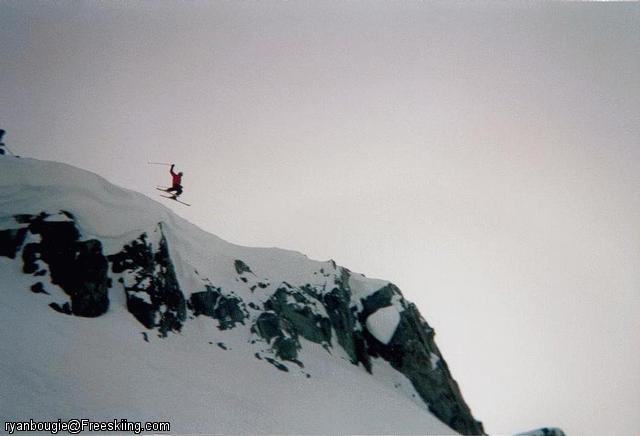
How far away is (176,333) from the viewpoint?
79.7ft

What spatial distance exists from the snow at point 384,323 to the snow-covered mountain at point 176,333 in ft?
0.51

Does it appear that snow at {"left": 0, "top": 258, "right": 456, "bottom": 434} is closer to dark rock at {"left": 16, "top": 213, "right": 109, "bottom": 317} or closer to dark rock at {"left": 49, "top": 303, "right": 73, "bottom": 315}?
dark rock at {"left": 49, "top": 303, "right": 73, "bottom": 315}

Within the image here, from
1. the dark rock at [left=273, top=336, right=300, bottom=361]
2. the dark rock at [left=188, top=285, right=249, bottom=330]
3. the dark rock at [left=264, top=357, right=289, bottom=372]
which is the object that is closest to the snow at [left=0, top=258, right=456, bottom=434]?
the dark rock at [left=264, top=357, right=289, bottom=372]

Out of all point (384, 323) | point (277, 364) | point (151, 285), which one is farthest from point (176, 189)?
point (384, 323)

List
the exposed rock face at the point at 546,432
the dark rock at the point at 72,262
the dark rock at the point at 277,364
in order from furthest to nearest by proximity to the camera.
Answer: the exposed rock face at the point at 546,432, the dark rock at the point at 277,364, the dark rock at the point at 72,262

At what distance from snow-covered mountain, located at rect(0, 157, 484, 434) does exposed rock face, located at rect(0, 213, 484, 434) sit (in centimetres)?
11

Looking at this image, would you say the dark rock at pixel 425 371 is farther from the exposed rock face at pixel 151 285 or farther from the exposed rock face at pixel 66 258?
the exposed rock face at pixel 66 258

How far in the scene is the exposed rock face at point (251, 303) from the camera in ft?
74.3

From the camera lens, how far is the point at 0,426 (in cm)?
1145

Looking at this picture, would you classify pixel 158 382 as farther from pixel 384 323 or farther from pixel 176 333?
pixel 384 323

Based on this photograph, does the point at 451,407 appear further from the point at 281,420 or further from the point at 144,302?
the point at 144,302

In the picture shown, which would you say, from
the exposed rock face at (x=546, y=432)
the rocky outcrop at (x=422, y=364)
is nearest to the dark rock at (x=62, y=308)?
the rocky outcrop at (x=422, y=364)

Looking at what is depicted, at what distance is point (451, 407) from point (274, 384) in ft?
73.2

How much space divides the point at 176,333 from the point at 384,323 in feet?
77.2
